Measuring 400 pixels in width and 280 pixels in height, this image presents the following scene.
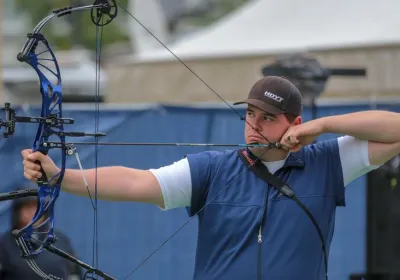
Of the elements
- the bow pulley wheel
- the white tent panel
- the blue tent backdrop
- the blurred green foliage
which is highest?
the blurred green foliage

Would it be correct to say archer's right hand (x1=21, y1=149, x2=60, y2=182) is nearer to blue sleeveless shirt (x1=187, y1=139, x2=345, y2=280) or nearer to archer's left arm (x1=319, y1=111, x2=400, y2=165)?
blue sleeveless shirt (x1=187, y1=139, x2=345, y2=280)

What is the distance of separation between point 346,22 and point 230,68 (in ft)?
3.26

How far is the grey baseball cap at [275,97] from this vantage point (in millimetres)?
3641

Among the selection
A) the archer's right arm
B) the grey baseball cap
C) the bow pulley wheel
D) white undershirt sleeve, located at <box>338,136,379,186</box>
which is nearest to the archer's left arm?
white undershirt sleeve, located at <box>338,136,379,186</box>

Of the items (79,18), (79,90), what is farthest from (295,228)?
(79,18)

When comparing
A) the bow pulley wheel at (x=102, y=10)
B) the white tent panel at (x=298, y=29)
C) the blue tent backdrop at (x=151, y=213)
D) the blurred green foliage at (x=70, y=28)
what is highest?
the blurred green foliage at (x=70, y=28)

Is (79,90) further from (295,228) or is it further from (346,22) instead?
(295,228)

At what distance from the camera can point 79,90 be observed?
14.9 m

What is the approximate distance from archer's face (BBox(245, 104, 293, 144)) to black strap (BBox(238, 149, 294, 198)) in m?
0.06

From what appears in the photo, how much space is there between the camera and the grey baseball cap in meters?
3.64

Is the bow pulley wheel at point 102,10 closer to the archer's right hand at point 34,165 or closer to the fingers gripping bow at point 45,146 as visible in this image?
the fingers gripping bow at point 45,146

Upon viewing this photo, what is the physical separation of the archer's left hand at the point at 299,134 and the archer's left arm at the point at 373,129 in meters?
0.03

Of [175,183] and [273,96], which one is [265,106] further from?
[175,183]

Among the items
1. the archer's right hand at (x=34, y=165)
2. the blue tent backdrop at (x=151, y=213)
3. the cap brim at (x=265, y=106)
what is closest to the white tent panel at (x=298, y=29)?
the blue tent backdrop at (x=151, y=213)
